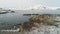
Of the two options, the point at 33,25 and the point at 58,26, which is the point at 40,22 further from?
the point at 58,26

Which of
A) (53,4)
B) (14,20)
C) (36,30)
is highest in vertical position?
(53,4)

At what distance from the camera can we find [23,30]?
1348mm

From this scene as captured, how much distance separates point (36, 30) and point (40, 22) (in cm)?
12

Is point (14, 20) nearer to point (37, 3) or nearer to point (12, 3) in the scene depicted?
point (12, 3)

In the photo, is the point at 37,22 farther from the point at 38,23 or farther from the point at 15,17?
the point at 15,17

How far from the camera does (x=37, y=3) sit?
4.41 ft

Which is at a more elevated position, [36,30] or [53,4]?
[53,4]

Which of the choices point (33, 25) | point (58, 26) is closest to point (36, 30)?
point (33, 25)

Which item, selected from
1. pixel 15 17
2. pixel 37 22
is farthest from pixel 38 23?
pixel 15 17

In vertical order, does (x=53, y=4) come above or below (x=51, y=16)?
above

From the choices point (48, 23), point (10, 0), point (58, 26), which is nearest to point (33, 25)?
point (48, 23)

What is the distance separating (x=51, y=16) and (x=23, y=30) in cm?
41

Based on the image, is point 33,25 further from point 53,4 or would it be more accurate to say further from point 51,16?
point 53,4

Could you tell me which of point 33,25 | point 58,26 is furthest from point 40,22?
point 58,26
